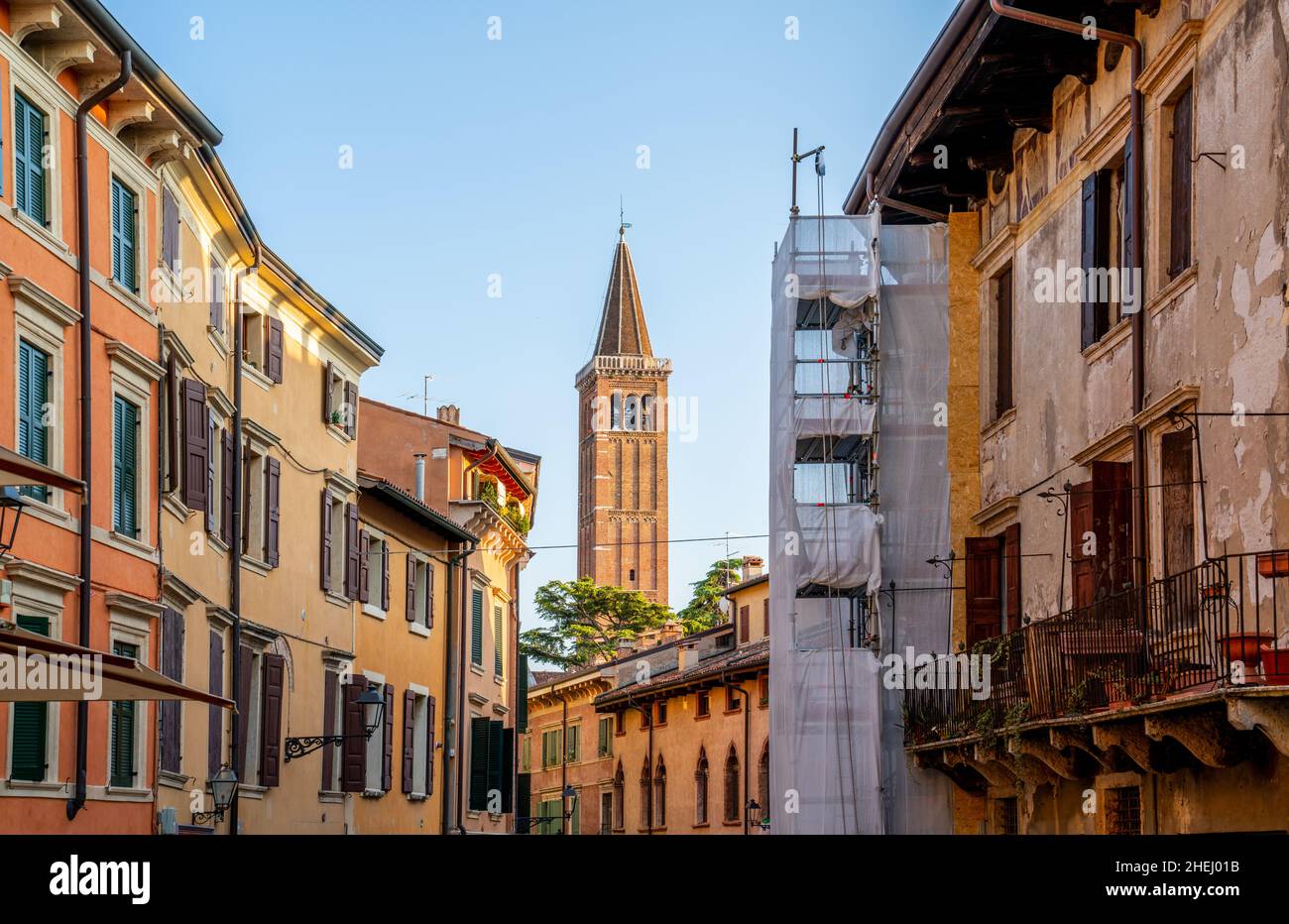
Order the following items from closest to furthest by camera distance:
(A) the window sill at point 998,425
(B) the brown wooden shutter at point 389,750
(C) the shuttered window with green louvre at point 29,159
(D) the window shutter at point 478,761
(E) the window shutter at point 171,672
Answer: (C) the shuttered window with green louvre at point 29,159, (E) the window shutter at point 171,672, (A) the window sill at point 998,425, (B) the brown wooden shutter at point 389,750, (D) the window shutter at point 478,761

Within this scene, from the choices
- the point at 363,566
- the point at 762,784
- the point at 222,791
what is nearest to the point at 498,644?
the point at 762,784

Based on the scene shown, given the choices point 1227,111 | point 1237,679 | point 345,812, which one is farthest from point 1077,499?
point 345,812

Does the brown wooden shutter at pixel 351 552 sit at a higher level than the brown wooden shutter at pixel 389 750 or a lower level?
higher

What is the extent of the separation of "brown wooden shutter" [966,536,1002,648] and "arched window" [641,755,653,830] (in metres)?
37.4

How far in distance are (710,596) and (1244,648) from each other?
84.4m

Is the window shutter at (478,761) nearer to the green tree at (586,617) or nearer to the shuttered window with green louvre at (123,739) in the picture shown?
the shuttered window with green louvre at (123,739)

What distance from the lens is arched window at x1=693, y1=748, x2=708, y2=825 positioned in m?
53.5

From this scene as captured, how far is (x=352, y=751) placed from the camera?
2995 centimetres

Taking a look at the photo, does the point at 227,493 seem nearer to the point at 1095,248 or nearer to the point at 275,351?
the point at 275,351

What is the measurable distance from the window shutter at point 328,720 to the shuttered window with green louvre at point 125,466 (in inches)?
397

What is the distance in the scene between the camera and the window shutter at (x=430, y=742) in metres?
35.5

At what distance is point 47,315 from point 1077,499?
9887mm

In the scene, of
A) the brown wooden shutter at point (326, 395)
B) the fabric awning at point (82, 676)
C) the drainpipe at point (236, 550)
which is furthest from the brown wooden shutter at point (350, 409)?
the fabric awning at point (82, 676)

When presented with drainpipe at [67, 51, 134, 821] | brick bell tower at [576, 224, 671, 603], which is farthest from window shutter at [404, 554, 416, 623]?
brick bell tower at [576, 224, 671, 603]
